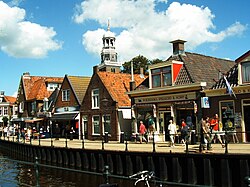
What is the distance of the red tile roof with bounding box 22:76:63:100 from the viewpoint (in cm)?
5062

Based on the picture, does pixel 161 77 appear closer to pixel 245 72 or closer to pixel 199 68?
pixel 199 68

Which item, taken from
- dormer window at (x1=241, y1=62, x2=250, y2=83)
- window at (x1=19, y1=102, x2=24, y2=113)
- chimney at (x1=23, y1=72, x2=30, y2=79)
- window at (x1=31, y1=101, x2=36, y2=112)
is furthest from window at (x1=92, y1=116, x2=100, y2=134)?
chimney at (x1=23, y1=72, x2=30, y2=79)

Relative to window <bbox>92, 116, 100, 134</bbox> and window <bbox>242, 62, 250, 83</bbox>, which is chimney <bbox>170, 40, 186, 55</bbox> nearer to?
window <bbox>242, 62, 250, 83</bbox>

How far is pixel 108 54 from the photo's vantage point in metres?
75.8

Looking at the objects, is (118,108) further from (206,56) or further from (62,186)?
(62,186)

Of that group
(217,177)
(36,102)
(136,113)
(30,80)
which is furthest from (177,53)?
(30,80)

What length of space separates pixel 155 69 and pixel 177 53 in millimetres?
2297

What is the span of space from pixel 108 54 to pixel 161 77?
162 feet

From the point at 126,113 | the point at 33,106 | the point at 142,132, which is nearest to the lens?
the point at 142,132

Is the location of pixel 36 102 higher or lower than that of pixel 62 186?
higher

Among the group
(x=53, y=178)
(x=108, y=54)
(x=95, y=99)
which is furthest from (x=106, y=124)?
(x=108, y=54)

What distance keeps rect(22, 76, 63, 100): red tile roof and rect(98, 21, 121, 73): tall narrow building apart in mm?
21167

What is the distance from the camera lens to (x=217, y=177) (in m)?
16.1

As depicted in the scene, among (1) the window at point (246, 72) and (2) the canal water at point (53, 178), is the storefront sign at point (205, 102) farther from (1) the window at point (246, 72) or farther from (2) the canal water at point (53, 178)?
(2) the canal water at point (53, 178)
